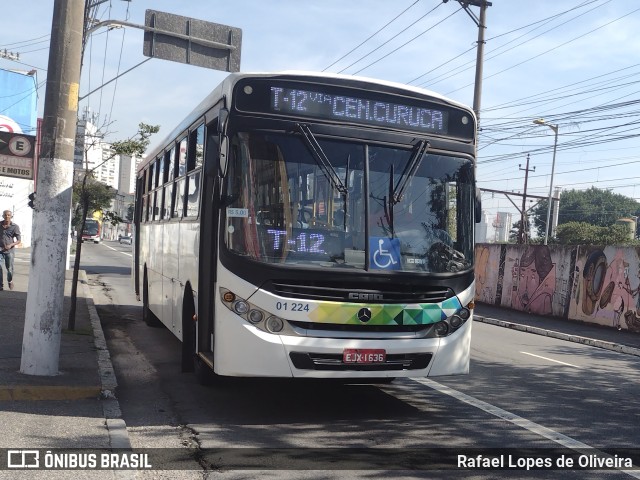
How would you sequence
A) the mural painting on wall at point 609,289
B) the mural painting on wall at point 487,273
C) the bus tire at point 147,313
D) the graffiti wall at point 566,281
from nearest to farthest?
the bus tire at point 147,313, the mural painting on wall at point 609,289, the graffiti wall at point 566,281, the mural painting on wall at point 487,273

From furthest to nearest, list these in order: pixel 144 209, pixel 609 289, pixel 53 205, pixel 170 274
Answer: pixel 609 289 < pixel 144 209 < pixel 170 274 < pixel 53 205

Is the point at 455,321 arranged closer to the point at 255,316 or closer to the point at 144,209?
the point at 255,316

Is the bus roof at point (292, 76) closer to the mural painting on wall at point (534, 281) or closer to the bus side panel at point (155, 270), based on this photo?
the bus side panel at point (155, 270)

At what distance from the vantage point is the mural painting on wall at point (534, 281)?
23594 mm

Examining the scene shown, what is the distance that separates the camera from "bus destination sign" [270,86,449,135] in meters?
7.31

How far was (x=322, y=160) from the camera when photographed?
7133 mm

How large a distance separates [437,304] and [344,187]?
1.44 metres

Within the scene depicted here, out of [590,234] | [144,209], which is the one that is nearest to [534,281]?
[144,209]

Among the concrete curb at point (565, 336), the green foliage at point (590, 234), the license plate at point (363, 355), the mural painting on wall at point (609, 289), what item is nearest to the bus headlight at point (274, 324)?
the license plate at point (363, 355)

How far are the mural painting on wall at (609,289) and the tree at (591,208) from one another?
8923cm

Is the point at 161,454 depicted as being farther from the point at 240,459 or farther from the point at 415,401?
the point at 415,401

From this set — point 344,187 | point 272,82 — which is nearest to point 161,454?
point 344,187

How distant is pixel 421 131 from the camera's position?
767cm

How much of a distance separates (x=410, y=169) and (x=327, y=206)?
956 mm
